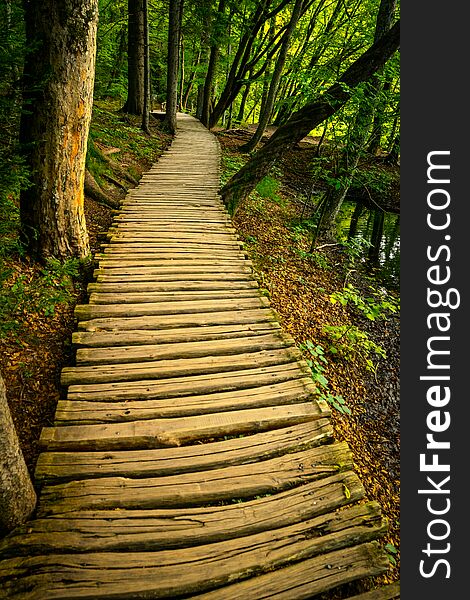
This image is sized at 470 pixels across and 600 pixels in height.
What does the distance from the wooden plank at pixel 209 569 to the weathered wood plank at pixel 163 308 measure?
2.67 metres

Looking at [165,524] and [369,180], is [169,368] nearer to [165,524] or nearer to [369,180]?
[165,524]

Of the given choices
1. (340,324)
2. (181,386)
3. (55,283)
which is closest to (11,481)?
(181,386)

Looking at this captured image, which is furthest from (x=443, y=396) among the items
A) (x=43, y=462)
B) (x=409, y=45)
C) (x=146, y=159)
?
(x=146, y=159)

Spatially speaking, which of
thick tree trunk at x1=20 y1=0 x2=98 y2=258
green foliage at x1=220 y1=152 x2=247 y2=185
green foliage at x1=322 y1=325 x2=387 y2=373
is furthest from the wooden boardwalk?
green foliage at x1=220 y1=152 x2=247 y2=185

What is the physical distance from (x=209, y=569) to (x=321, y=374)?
3415mm

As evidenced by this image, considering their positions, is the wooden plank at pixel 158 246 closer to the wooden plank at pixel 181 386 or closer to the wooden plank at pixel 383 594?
the wooden plank at pixel 181 386

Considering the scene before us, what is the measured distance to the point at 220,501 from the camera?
2.87 m

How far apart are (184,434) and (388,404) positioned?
4234 millimetres

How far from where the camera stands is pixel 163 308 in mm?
4762

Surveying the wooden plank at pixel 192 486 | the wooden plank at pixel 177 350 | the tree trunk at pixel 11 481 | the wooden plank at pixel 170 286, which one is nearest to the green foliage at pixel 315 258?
the wooden plank at pixel 170 286

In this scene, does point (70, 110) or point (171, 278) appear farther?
point (171, 278)

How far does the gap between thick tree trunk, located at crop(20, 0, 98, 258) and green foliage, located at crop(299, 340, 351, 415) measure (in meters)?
4.09

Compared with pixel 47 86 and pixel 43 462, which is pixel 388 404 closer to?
pixel 43 462

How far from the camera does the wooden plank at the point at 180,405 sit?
3244 mm
